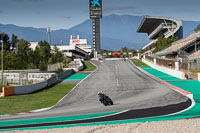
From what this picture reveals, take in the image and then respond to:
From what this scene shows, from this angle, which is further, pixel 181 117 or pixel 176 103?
pixel 176 103

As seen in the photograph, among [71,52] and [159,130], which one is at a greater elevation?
[71,52]

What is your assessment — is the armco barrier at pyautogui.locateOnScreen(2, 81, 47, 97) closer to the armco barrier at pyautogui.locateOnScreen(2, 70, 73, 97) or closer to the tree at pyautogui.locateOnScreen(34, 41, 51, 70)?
the armco barrier at pyautogui.locateOnScreen(2, 70, 73, 97)

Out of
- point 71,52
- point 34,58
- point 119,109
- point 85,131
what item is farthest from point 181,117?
point 71,52

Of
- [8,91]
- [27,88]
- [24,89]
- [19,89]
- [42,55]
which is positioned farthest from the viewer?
[42,55]

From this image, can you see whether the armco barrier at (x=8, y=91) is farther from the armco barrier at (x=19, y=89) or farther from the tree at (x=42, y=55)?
the tree at (x=42, y=55)

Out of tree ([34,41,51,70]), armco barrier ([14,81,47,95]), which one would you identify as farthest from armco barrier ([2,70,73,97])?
tree ([34,41,51,70])

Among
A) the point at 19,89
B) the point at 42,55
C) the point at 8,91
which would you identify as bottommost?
the point at 8,91

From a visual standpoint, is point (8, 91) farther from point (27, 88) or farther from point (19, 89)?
point (27, 88)

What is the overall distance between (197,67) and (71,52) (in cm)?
9520

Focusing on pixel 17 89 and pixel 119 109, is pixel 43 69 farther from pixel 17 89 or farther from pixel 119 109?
pixel 119 109

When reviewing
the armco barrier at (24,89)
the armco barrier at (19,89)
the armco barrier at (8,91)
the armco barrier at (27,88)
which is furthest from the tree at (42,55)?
the armco barrier at (8,91)

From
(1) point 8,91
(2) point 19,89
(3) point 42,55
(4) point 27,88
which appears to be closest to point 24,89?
(4) point 27,88

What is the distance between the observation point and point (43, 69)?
57.4m

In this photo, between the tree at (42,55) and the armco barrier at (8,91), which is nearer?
the armco barrier at (8,91)
